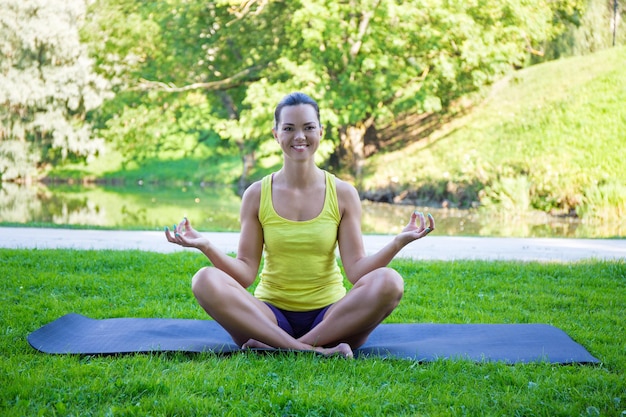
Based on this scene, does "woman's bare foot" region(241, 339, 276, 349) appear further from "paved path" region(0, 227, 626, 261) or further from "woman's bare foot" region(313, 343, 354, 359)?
"paved path" region(0, 227, 626, 261)

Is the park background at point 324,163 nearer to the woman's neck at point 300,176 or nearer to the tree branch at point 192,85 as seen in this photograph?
the tree branch at point 192,85

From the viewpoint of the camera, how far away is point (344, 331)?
143 inches

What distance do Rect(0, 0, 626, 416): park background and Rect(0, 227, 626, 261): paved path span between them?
571mm

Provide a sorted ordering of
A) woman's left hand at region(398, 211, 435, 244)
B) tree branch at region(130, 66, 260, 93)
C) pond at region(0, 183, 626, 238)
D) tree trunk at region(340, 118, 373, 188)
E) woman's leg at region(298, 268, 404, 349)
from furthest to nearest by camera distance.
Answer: tree branch at region(130, 66, 260, 93)
tree trunk at region(340, 118, 373, 188)
pond at region(0, 183, 626, 238)
woman's leg at region(298, 268, 404, 349)
woman's left hand at region(398, 211, 435, 244)

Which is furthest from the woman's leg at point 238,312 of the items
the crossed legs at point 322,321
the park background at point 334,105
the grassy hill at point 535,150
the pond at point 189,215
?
the grassy hill at point 535,150

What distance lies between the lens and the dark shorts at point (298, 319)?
382 centimetres

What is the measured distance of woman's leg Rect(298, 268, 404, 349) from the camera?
11.5 ft

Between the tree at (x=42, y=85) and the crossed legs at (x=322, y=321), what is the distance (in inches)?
674

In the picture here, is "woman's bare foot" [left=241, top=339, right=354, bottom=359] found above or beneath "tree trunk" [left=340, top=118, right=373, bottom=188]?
beneath

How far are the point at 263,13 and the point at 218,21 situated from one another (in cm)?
116

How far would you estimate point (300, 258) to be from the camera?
380 cm

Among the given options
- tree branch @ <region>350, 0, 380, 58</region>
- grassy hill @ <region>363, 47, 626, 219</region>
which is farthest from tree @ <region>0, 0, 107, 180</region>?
grassy hill @ <region>363, 47, 626, 219</region>

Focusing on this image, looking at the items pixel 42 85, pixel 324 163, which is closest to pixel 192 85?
pixel 324 163

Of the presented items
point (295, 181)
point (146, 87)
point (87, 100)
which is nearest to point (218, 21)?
point (146, 87)
